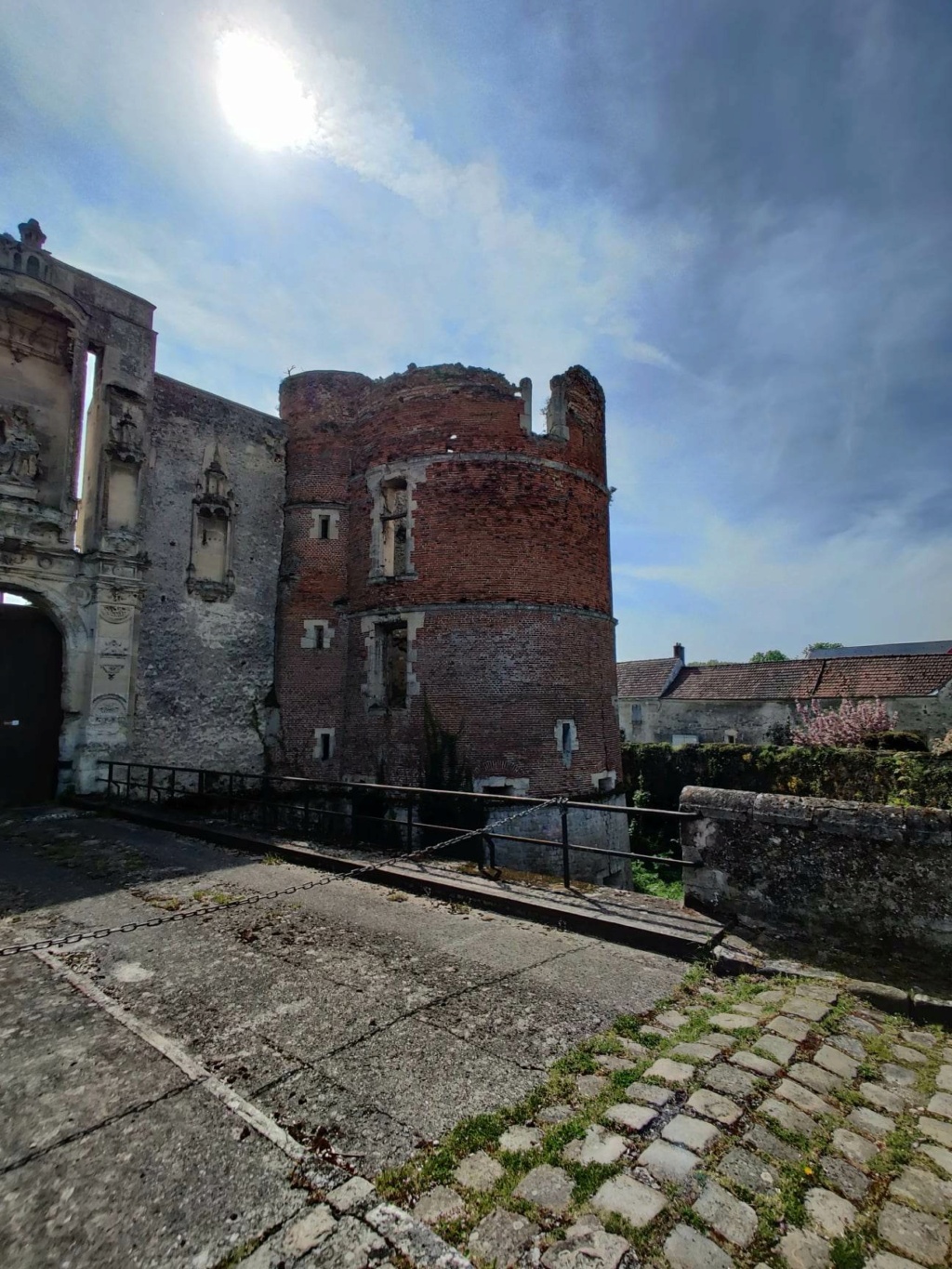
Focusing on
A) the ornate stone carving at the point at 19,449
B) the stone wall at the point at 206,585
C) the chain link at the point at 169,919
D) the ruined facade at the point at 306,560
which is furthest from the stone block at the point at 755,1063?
the ornate stone carving at the point at 19,449

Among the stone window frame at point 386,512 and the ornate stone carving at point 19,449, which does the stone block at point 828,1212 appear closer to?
the stone window frame at point 386,512

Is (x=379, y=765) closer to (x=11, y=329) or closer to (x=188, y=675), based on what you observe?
(x=188, y=675)

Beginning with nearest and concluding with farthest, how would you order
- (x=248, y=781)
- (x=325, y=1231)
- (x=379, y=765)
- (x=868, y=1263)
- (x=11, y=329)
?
(x=868, y=1263), (x=325, y=1231), (x=11, y=329), (x=379, y=765), (x=248, y=781)

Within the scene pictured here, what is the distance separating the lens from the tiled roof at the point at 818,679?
26.9 meters

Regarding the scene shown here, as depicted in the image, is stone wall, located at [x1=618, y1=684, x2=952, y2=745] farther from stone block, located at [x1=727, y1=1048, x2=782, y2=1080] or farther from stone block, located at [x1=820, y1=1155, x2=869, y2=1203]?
stone block, located at [x1=820, y1=1155, x2=869, y2=1203]

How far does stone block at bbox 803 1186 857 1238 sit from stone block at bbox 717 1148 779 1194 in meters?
0.13

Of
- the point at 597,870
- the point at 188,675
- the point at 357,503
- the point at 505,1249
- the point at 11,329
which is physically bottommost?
the point at 597,870

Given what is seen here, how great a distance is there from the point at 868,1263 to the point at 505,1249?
1.16m

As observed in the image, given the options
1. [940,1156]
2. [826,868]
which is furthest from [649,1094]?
[826,868]

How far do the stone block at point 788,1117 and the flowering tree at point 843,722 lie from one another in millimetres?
24892

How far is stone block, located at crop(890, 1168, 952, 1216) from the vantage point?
2.28 m

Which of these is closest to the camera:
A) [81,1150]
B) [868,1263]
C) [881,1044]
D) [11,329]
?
[868,1263]

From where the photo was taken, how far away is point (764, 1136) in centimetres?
261

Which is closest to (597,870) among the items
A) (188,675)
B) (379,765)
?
(379,765)
